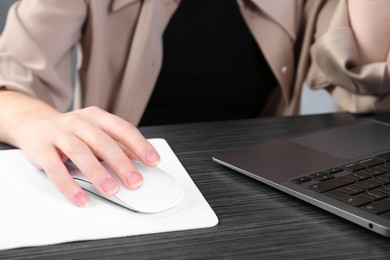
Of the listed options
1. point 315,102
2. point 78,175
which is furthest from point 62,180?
point 315,102

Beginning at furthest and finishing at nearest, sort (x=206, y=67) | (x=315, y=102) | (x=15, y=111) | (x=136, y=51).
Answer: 1. (x=315, y=102)
2. (x=206, y=67)
3. (x=136, y=51)
4. (x=15, y=111)

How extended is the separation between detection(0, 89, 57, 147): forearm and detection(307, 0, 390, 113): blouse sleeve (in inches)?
16.6

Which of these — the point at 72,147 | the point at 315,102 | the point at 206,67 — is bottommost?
the point at 315,102

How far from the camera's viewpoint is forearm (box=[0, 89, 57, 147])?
66 centimetres

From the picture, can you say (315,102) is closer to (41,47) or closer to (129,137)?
(41,47)

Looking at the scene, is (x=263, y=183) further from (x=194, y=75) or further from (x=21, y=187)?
(x=194, y=75)

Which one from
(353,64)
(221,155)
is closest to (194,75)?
(353,64)

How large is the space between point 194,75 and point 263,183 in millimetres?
573

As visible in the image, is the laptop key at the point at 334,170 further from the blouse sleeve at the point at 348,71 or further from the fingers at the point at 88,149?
the blouse sleeve at the point at 348,71

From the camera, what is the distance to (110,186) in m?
0.50

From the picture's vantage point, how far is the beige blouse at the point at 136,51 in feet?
2.77

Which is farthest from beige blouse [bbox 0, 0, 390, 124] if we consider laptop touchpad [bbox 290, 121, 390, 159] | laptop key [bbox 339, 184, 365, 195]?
laptop key [bbox 339, 184, 365, 195]

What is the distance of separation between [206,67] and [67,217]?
2.19 ft

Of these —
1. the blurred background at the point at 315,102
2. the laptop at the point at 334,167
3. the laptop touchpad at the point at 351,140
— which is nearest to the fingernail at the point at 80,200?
the laptop at the point at 334,167
